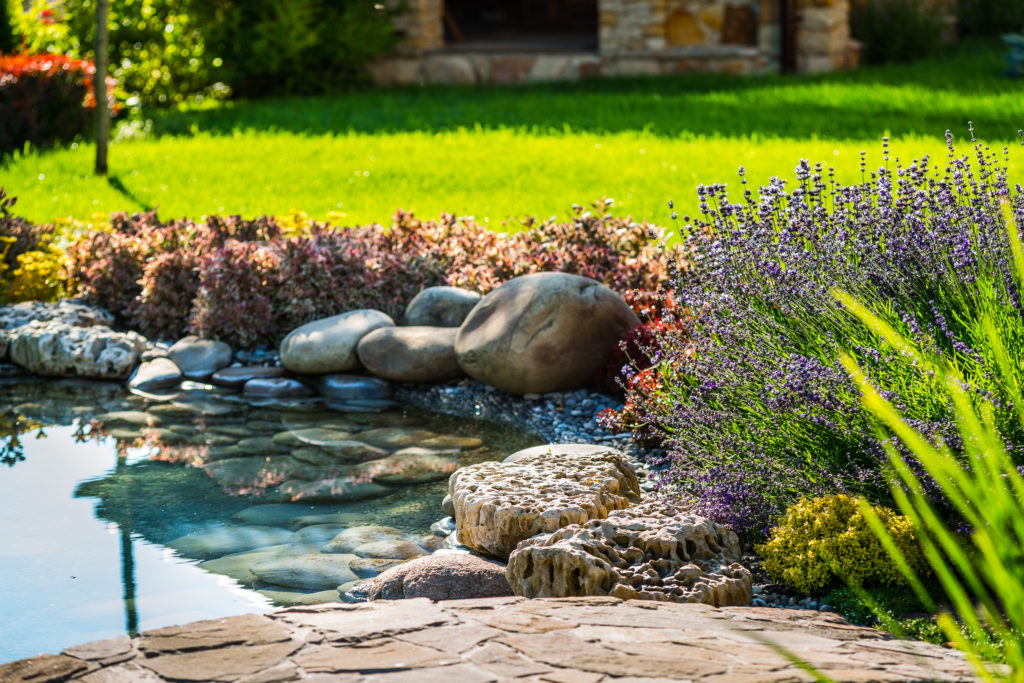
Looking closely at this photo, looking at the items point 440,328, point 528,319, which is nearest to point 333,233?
point 440,328

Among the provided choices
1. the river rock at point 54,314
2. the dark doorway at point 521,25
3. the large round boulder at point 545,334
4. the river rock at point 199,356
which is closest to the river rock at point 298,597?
the large round boulder at point 545,334

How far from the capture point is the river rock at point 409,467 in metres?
5.27

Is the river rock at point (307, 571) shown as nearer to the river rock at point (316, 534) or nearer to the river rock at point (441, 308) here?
the river rock at point (316, 534)

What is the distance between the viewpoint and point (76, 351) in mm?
7004

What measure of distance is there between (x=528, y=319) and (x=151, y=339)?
2.83 meters

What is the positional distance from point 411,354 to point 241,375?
1075mm

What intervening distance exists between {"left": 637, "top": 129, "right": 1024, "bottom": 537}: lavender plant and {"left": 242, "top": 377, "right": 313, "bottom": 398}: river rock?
262 centimetres

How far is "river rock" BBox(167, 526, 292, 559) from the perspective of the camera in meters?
4.45

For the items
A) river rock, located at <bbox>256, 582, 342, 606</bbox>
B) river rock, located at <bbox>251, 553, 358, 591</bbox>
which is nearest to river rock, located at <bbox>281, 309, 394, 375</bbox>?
river rock, located at <bbox>251, 553, 358, 591</bbox>

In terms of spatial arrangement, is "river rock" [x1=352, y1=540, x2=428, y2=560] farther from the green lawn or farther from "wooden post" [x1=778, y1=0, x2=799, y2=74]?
"wooden post" [x1=778, y1=0, x2=799, y2=74]

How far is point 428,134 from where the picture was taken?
38.9 ft

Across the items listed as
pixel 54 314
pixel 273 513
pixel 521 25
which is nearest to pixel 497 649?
pixel 273 513

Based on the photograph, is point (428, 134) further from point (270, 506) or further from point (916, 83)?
point (270, 506)

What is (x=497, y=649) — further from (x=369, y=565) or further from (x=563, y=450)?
(x=563, y=450)
